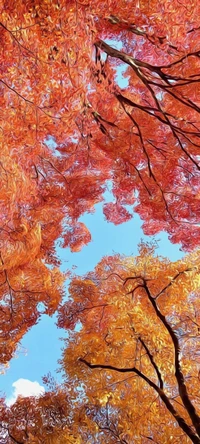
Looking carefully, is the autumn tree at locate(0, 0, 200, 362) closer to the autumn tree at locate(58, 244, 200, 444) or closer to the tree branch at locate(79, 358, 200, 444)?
the autumn tree at locate(58, 244, 200, 444)

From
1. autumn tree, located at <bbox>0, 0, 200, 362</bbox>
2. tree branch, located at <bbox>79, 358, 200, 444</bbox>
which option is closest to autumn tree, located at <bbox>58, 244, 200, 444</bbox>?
tree branch, located at <bbox>79, 358, 200, 444</bbox>

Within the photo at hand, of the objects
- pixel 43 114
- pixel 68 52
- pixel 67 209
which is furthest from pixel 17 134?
pixel 67 209

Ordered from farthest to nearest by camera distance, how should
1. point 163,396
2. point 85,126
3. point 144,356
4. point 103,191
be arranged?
point 103,191, point 85,126, point 144,356, point 163,396

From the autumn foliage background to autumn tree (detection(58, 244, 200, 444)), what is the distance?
0.07 feet

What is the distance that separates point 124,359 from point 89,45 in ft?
13.2

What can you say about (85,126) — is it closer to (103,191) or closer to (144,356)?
(103,191)

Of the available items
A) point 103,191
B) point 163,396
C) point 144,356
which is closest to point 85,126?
point 103,191

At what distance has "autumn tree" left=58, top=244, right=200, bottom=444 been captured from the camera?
4.87 metres

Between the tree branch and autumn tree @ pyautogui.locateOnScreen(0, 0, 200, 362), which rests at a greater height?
autumn tree @ pyautogui.locateOnScreen(0, 0, 200, 362)

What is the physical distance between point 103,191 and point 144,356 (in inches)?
148

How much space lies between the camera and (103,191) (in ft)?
26.1

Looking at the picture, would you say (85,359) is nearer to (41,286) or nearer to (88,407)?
(88,407)

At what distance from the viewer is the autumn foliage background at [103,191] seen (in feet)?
12.3

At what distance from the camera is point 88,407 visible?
5.83 m
